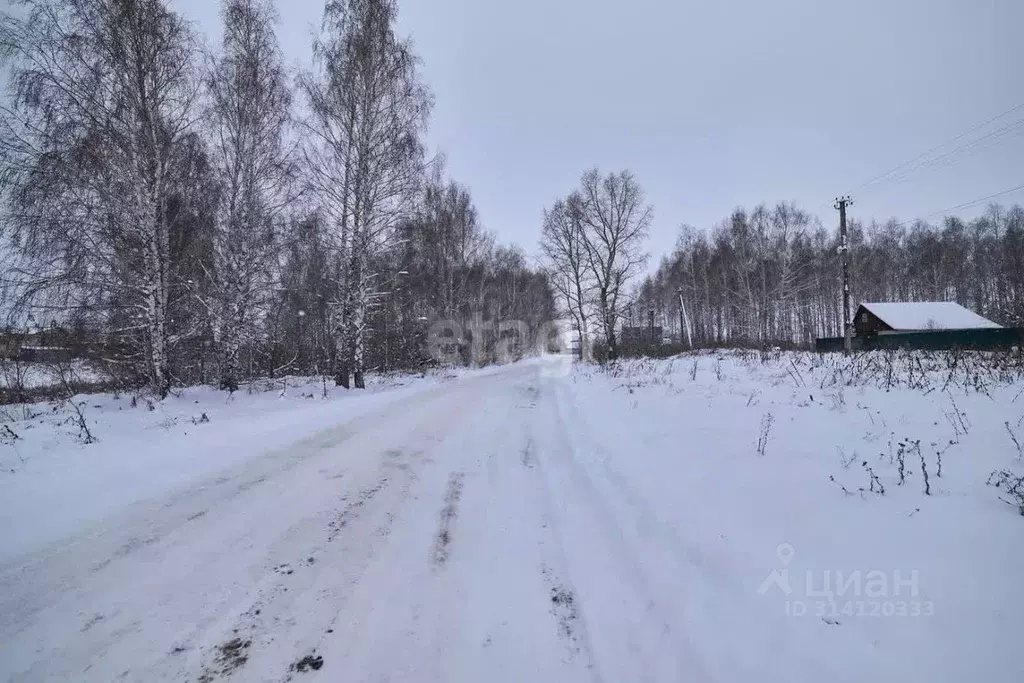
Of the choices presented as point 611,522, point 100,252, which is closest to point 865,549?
point 611,522

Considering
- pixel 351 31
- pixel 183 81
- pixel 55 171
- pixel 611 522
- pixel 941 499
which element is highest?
pixel 351 31

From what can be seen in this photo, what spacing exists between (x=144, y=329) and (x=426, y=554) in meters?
11.5

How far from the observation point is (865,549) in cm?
250

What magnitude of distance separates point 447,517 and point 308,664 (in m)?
1.65

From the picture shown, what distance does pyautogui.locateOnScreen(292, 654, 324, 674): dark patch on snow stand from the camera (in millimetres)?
1750

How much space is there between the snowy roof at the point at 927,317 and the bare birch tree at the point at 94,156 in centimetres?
3980

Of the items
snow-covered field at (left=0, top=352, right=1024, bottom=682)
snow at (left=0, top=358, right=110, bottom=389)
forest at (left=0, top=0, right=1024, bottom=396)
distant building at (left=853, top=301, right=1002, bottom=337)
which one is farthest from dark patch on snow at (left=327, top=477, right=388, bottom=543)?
distant building at (left=853, top=301, right=1002, bottom=337)

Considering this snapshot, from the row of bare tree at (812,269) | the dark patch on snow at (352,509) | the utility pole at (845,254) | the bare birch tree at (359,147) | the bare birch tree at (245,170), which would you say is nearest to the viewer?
the dark patch on snow at (352,509)

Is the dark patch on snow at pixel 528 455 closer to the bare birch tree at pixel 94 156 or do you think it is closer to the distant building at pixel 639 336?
the bare birch tree at pixel 94 156

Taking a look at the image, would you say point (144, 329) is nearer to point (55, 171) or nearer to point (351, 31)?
point (55, 171)


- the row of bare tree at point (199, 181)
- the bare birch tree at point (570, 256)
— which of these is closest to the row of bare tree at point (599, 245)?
the bare birch tree at point (570, 256)

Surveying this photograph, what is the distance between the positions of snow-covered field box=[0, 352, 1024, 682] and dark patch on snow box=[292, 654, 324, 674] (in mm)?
11

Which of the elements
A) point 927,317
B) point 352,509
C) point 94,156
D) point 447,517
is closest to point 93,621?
point 352,509

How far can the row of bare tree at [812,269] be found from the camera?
3319 centimetres
